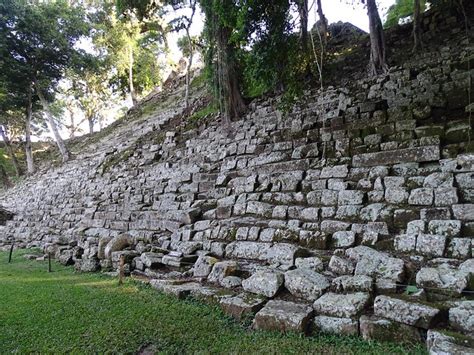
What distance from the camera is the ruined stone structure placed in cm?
334

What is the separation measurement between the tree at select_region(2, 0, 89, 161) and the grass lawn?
15.1 metres

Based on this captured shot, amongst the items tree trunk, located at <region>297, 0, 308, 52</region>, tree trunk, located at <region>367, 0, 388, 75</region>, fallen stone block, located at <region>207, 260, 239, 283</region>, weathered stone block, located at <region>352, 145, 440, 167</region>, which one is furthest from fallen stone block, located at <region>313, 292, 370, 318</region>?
tree trunk, located at <region>297, 0, 308, 52</region>

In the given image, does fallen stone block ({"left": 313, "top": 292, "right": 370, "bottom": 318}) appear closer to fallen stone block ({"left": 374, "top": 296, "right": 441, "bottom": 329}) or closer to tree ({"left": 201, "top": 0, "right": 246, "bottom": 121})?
fallen stone block ({"left": 374, "top": 296, "right": 441, "bottom": 329})

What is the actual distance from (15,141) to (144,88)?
11626 mm

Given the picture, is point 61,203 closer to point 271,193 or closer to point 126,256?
point 126,256

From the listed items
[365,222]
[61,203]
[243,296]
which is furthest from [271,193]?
[61,203]

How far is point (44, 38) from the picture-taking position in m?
18.2

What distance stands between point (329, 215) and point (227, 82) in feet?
20.2

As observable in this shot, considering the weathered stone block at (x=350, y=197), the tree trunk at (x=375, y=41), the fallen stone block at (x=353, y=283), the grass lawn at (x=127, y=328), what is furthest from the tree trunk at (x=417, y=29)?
the grass lawn at (x=127, y=328)

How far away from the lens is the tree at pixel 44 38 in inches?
681

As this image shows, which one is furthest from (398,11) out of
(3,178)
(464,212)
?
(3,178)

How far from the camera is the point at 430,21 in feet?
24.7

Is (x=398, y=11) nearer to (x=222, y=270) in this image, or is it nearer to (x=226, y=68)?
(x=226, y=68)

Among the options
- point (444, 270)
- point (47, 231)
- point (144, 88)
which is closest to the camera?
point (444, 270)
